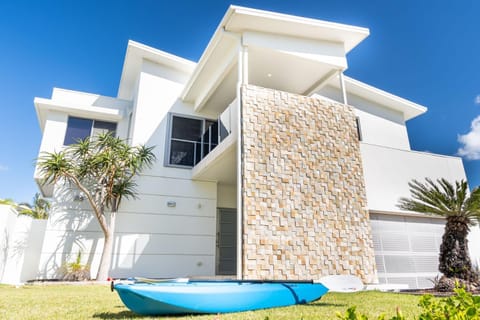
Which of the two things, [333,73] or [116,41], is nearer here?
[333,73]

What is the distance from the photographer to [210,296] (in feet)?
10.9

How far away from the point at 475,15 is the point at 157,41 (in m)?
11.9

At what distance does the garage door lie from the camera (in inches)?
335

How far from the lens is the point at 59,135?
33.0 ft

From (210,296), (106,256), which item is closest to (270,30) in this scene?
(210,296)

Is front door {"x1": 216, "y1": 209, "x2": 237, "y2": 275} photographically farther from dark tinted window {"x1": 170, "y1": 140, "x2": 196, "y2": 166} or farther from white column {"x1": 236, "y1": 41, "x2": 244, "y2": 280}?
white column {"x1": 236, "y1": 41, "x2": 244, "y2": 280}

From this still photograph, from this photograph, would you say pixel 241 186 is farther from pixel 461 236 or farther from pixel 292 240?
pixel 461 236

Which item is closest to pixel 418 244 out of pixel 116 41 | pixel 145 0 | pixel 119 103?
pixel 119 103

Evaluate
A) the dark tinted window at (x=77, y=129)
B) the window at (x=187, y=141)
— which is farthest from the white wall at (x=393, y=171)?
the dark tinted window at (x=77, y=129)

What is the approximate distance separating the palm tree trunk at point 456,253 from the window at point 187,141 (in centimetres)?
724

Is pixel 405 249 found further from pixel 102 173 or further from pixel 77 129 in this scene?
pixel 77 129

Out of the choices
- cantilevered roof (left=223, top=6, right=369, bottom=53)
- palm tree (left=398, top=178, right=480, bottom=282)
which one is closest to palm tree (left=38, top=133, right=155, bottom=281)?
cantilevered roof (left=223, top=6, right=369, bottom=53)

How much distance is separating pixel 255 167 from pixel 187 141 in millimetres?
Answer: 4833

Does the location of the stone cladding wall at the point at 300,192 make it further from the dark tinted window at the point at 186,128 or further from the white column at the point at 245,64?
the dark tinted window at the point at 186,128
